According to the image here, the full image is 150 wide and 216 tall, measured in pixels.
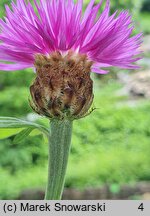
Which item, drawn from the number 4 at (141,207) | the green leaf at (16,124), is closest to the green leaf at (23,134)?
the green leaf at (16,124)

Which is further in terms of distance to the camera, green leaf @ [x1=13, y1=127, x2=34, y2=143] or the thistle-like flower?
green leaf @ [x1=13, y1=127, x2=34, y2=143]

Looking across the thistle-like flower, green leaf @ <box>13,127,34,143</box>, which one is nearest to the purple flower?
the thistle-like flower

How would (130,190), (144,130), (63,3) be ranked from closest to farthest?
(63,3) < (130,190) < (144,130)

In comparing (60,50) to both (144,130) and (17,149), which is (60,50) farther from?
(144,130)

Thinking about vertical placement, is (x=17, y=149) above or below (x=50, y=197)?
above

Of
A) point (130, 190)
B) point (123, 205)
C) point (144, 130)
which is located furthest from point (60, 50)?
point (144, 130)

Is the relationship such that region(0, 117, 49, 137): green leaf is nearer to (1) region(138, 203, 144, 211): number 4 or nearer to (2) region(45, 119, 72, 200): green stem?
(2) region(45, 119, 72, 200): green stem

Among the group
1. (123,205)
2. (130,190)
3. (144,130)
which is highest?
(144,130)
